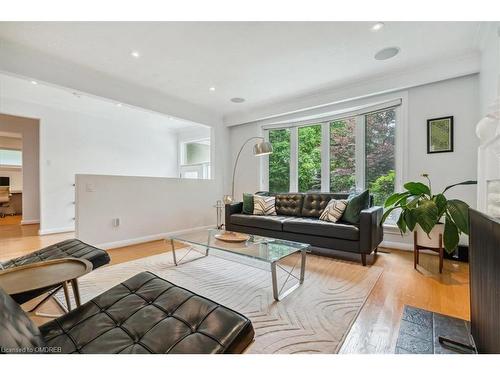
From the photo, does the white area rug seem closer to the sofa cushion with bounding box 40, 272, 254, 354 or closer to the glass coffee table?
the glass coffee table

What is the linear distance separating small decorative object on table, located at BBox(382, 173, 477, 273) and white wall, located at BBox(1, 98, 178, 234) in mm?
5665

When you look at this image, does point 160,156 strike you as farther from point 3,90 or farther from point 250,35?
point 250,35

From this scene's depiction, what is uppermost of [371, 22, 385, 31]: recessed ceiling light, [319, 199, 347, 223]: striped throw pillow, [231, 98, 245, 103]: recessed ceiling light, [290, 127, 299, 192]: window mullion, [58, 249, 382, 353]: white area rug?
[231, 98, 245, 103]: recessed ceiling light

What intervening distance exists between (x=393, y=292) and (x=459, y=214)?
104 centimetres

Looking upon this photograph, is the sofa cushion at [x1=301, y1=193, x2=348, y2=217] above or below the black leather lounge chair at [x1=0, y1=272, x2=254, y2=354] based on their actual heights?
above

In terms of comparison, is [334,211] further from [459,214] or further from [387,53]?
[387,53]

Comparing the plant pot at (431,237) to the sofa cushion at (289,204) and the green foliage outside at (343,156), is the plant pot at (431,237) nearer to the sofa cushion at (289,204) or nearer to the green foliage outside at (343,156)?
the green foliage outside at (343,156)

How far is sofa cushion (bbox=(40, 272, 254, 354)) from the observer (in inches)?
34.2

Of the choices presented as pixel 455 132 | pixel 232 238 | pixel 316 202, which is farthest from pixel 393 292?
pixel 455 132

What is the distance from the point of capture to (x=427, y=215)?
2.28 m

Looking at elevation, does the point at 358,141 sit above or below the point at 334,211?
above

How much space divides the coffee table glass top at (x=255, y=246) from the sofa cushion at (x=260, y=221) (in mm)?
760

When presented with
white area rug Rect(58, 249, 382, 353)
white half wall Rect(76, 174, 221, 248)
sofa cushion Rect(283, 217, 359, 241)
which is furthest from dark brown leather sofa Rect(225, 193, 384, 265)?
white half wall Rect(76, 174, 221, 248)
